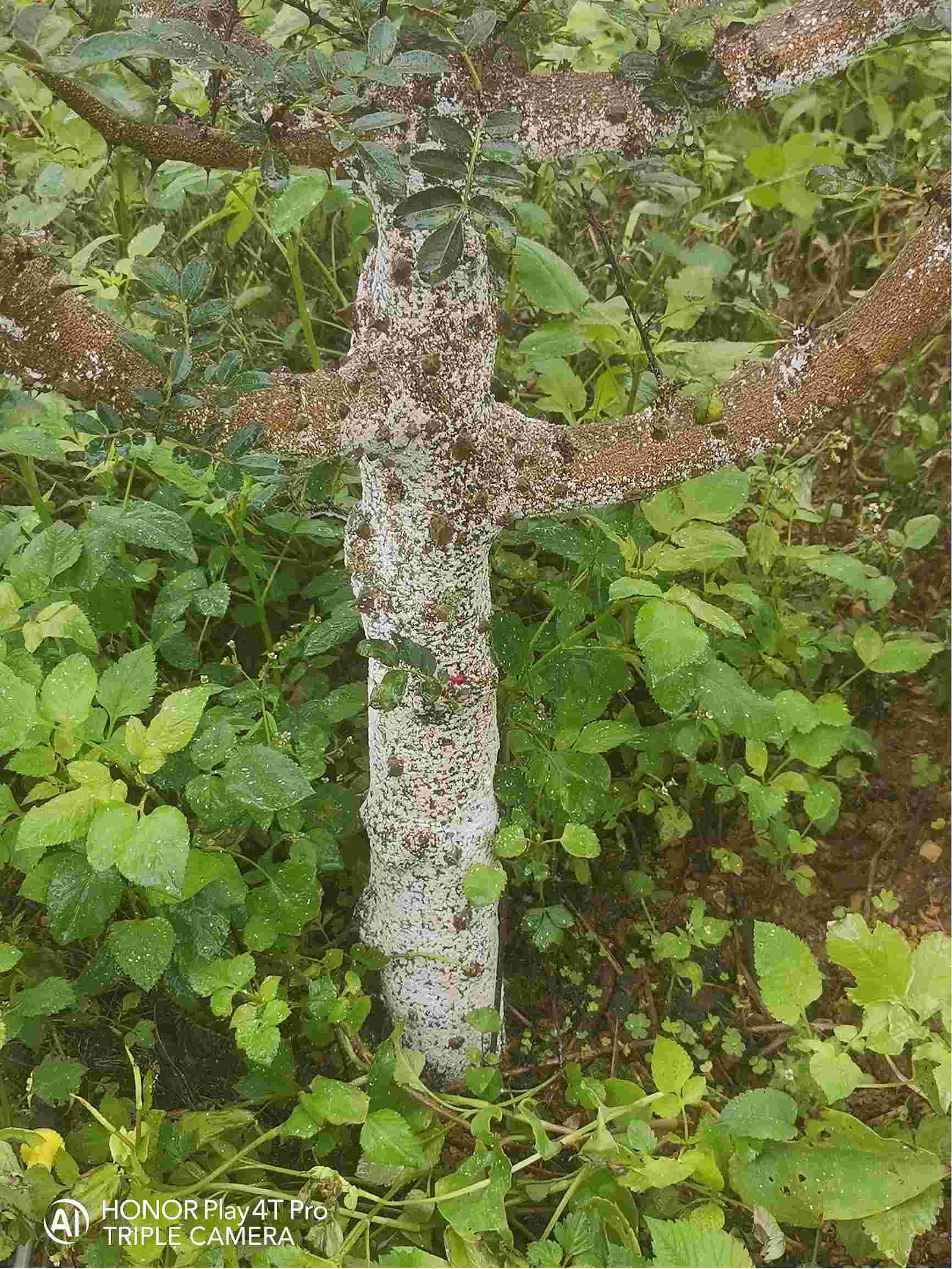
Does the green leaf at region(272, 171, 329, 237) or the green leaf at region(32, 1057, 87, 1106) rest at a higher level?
the green leaf at region(272, 171, 329, 237)

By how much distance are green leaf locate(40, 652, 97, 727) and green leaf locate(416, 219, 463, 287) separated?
26.9 inches

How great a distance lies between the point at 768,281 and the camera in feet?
6.27

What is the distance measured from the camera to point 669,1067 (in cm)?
137

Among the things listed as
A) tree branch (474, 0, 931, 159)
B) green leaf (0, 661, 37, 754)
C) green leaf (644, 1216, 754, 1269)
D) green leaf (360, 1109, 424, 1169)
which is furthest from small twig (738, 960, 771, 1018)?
tree branch (474, 0, 931, 159)

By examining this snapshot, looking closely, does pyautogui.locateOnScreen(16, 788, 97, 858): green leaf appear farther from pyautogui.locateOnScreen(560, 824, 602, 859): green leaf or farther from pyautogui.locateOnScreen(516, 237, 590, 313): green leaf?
pyautogui.locateOnScreen(516, 237, 590, 313): green leaf

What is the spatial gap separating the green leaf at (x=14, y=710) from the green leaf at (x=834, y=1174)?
1.12 metres

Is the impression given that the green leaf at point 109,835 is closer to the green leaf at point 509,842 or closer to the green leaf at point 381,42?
the green leaf at point 509,842

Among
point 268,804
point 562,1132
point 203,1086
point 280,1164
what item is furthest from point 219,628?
point 562,1132

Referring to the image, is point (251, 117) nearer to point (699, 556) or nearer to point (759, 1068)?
point (699, 556)

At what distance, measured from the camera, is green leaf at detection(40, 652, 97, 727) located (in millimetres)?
1226

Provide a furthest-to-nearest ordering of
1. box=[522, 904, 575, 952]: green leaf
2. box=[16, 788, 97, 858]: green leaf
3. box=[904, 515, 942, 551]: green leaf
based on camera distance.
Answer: box=[904, 515, 942, 551]: green leaf
box=[522, 904, 575, 952]: green leaf
box=[16, 788, 97, 858]: green leaf

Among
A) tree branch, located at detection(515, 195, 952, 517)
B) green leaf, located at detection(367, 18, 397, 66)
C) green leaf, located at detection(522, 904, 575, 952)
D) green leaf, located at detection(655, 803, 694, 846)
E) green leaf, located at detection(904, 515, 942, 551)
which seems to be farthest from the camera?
green leaf, located at detection(904, 515, 942, 551)

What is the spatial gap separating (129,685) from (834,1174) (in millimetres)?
1164

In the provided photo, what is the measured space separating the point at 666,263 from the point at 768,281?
222 millimetres
